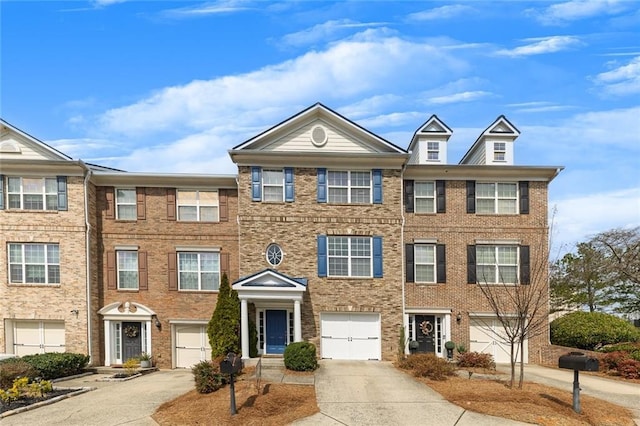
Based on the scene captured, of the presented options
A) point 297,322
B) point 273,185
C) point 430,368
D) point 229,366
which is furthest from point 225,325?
point 430,368

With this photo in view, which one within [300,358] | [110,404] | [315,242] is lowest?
[110,404]

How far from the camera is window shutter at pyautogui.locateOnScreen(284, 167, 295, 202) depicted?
1738 cm

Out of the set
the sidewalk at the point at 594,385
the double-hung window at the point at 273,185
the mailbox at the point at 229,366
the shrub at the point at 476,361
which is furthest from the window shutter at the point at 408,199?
the mailbox at the point at 229,366

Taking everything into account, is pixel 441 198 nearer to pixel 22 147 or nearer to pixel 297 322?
pixel 297 322

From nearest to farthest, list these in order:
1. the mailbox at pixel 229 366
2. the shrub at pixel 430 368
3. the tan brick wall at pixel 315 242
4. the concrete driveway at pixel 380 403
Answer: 1. the mailbox at pixel 229 366
2. the concrete driveway at pixel 380 403
3. the shrub at pixel 430 368
4. the tan brick wall at pixel 315 242

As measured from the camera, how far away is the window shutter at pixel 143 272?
18094mm

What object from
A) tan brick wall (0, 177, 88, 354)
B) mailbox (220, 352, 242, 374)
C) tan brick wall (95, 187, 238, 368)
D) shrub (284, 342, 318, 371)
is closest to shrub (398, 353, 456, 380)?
shrub (284, 342, 318, 371)

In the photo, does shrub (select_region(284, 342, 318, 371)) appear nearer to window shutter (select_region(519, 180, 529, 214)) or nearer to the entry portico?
the entry portico

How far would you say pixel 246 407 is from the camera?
398 inches

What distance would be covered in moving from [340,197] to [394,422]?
9.98m

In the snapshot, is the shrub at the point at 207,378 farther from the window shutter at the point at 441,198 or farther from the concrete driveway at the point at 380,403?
the window shutter at the point at 441,198

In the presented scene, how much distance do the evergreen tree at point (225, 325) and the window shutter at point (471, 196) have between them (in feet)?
36.6

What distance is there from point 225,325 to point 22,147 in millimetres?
11937

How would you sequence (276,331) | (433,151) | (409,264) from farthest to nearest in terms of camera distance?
(433,151), (409,264), (276,331)
